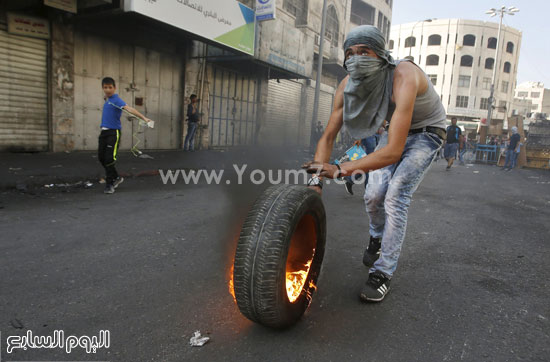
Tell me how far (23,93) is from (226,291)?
8.67m

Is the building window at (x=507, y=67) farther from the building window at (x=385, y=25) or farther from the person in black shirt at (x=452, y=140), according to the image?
the person in black shirt at (x=452, y=140)

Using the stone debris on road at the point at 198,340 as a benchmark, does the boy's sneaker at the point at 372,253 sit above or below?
above

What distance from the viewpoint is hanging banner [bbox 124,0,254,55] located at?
876 cm

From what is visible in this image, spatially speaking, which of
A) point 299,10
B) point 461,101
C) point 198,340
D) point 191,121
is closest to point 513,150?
point 299,10

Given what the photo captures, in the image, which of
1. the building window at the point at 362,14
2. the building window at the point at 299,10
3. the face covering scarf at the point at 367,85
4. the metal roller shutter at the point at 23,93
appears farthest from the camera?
the building window at the point at 362,14

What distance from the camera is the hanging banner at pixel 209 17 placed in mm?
8758

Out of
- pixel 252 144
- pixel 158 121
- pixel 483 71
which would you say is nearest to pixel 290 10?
pixel 252 144

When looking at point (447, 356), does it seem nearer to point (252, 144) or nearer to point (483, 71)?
point (252, 144)

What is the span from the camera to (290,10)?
19.3m

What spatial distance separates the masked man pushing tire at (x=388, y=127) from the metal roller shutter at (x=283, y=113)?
15.3 meters

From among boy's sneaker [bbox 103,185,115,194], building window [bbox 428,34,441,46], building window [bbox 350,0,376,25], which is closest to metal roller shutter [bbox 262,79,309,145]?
boy's sneaker [bbox 103,185,115,194]

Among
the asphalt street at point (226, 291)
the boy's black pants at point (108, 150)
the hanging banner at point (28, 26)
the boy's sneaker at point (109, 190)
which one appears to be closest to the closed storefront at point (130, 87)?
the hanging banner at point (28, 26)

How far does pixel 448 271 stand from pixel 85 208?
405cm

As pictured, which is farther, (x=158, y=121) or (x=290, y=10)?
(x=290, y=10)
